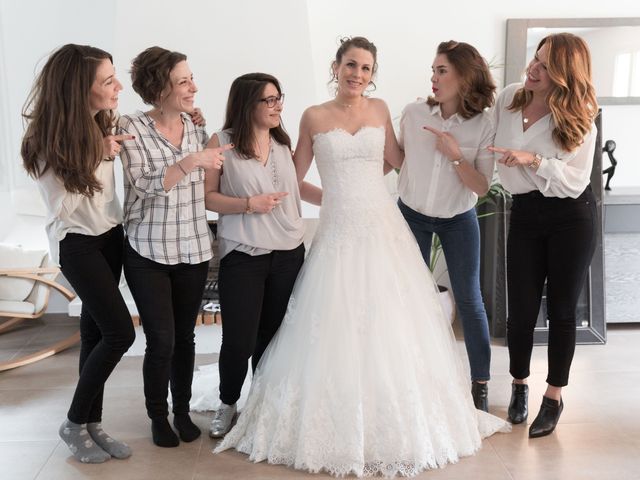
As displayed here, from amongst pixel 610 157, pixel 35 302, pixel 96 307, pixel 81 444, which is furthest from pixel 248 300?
pixel 610 157

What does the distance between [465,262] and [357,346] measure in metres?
0.66

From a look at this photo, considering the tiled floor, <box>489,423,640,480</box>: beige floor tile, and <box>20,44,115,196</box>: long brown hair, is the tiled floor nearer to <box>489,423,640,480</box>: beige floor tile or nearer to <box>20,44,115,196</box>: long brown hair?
<box>489,423,640,480</box>: beige floor tile

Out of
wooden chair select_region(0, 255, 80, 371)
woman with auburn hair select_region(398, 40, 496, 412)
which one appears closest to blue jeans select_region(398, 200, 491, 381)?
woman with auburn hair select_region(398, 40, 496, 412)

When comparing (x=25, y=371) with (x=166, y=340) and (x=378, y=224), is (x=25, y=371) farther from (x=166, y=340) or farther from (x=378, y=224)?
(x=378, y=224)

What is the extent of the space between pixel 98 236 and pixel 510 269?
1578mm

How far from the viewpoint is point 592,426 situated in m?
3.13

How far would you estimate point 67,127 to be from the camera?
244 centimetres

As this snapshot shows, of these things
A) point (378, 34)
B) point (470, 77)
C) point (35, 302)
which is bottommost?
point (35, 302)

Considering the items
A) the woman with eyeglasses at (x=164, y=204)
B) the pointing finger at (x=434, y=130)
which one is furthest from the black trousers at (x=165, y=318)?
the pointing finger at (x=434, y=130)

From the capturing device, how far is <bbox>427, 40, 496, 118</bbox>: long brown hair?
288 cm

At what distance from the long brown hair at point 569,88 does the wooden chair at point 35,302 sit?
9.02ft

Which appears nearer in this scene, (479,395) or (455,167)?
(455,167)

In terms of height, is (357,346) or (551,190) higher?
(551,190)

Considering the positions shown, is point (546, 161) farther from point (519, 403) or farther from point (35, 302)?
point (35, 302)
